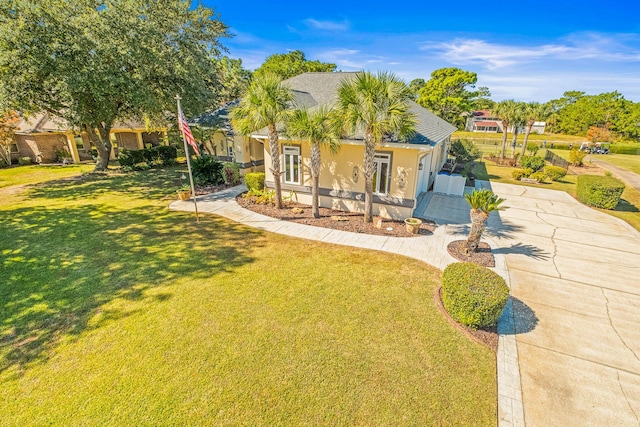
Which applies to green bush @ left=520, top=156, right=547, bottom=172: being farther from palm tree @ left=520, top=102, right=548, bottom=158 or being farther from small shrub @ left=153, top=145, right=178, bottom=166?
small shrub @ left=153, top=145, right=178, bottom=166

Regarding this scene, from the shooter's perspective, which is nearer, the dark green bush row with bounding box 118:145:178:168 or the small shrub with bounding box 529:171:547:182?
the small shrub with bounding box 529:171:547:182

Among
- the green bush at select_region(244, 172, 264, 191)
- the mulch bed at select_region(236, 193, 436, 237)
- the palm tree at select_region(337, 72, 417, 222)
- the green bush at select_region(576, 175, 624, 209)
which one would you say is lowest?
the mulch bed at select_region(236, 193, 436, 237)

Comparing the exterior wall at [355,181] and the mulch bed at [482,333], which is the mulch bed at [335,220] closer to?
the exterior wall at [355,181]

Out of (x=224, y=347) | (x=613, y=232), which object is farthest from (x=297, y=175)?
Answer: (x=613, y=232)

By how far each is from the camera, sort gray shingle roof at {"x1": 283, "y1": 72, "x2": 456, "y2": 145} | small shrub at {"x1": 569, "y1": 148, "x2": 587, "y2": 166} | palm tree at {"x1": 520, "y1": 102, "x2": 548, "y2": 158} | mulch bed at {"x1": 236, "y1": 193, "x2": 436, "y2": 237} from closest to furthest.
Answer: mulch bed at {"x1": 236, "y1": 193, "x2": 436, "y2": 237} < gray shingle roof at {"x1": 283, "y1": 72, "x2": 456, "y2": 145} < small shrub at {"x1": 569, "y1": 148, "x2": 587, "y2": 166} < palm tree at {"x1": 520, "y1": 102, "x2": 548, "y2": 158}

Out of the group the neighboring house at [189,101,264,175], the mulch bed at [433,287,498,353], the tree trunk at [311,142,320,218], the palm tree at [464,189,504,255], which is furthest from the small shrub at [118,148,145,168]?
the mulch bed at [433,287,498,353]

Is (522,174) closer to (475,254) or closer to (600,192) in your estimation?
(600,192)
